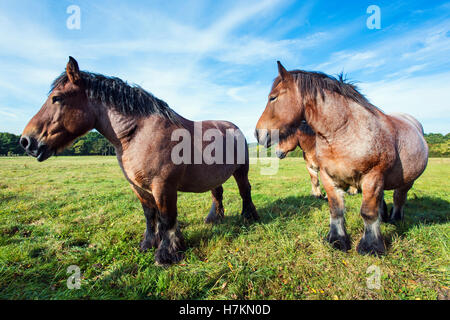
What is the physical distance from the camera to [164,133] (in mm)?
2732

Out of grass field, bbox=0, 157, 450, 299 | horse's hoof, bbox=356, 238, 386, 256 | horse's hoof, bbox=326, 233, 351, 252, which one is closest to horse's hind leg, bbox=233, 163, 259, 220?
grass field, bbox=0, 157, 450, 299

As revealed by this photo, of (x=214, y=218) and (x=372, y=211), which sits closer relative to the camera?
(x=372, y=211)

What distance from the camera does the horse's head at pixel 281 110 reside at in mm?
2783

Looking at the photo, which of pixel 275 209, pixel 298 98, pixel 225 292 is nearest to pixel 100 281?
pixel 225 292

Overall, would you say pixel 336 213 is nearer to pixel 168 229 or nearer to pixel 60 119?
pixel 168 229

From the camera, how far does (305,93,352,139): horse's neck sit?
2.70 metres

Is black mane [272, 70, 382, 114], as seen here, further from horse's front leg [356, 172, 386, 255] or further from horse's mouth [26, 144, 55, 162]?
horse's mouth [26, 144, 55, 162]

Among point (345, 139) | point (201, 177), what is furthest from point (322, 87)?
point (201, 177)

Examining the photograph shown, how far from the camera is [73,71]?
2482 millimetres

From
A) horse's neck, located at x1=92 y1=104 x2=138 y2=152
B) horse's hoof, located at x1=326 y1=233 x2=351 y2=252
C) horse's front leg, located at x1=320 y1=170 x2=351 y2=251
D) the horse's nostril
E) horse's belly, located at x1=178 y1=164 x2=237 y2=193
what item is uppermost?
horse's neck, located at x1=92 y1=104 x2=138 y2=152

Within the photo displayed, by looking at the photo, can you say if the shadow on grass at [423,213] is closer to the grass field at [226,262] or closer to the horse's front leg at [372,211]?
the grass field at [226,262]

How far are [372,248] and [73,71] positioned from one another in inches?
180

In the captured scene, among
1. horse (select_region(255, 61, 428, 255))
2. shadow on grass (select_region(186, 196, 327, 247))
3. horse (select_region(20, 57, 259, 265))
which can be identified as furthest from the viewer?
shadow on grass (select_region(186, 196, 327, 247))

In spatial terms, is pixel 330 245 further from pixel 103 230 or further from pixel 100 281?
pixel 103 230
